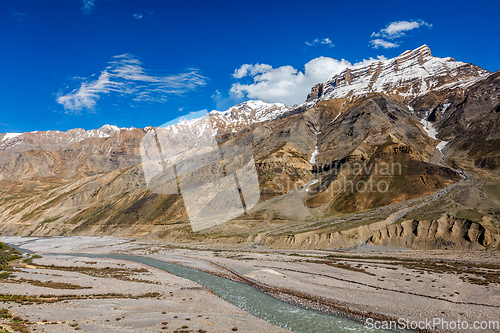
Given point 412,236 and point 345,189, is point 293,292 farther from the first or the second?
point 345,189

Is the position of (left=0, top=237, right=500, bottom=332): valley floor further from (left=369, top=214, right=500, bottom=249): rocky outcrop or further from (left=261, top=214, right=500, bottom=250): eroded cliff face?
(left=261, top=214, right=500, bottom=250): eroded cliff face

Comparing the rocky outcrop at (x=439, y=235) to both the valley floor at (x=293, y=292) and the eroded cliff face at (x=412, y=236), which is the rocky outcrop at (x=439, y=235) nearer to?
the eroded cliff face at (x=412, y=236)

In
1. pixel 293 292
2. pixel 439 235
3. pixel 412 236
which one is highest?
pixel 439 235

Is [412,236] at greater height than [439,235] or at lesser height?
lesser

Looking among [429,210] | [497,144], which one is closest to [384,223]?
[429,210]

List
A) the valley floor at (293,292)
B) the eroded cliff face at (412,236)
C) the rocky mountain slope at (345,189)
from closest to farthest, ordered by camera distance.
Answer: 1. the valley floor at (293,292)
2. the eroded cliff face at (412,236)
3. the rocky mountain slope at (345,189)

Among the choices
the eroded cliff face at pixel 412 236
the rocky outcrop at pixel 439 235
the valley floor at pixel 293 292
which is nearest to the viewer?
the valley floor at pixel 293 292

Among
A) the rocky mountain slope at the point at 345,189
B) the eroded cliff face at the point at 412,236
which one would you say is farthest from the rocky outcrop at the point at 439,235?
the rocky mountain slope at the point at 345,189

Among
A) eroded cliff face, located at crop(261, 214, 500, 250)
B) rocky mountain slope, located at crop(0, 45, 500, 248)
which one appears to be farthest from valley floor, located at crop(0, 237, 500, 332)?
rocky mountain slope, located at crop(0, 45, 500, 248)

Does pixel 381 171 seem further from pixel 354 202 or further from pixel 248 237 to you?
pixel 248 237

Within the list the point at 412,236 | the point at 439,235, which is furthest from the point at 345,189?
the point at 439,235
